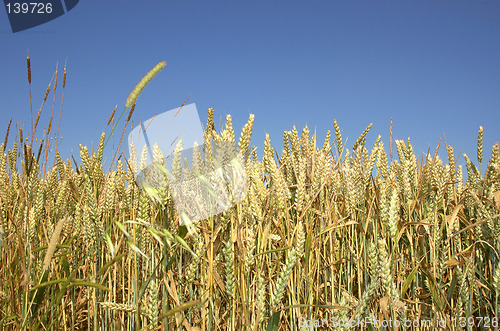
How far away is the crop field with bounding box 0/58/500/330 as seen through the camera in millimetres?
1049

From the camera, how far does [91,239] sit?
3.95 feet

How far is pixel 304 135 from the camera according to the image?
1.53 metres

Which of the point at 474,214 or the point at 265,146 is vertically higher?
the point at 265,146

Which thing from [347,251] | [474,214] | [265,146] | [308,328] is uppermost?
[265,146]

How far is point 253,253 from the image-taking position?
1.21 metres

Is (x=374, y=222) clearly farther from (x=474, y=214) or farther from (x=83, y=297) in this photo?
(x=83, y=297)

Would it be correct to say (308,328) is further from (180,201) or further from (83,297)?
(83,297)

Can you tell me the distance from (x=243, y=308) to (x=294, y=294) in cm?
22

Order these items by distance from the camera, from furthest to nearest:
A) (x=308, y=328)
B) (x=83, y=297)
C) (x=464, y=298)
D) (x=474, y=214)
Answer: (x=474, y=214) < (x=83, y=297) < (x=464, y=298) < (x=308, y=328)

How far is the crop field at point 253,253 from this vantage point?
1.05m

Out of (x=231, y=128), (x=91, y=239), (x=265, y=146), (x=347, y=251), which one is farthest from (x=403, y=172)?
(x=91, y=239)

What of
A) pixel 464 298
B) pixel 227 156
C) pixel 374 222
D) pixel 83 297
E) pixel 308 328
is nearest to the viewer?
pixel 227 156

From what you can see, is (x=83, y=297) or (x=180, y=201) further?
(x=83, y=297)

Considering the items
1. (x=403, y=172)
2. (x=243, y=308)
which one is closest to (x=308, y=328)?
(x=243, y=308)
